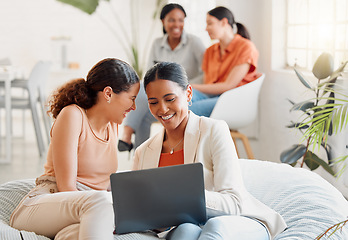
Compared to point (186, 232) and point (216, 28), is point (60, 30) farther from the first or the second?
point (186, 232)

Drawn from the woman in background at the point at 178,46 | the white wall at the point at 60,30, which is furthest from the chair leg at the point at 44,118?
the white wall at the point at 60,30

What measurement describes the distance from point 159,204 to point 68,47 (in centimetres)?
591

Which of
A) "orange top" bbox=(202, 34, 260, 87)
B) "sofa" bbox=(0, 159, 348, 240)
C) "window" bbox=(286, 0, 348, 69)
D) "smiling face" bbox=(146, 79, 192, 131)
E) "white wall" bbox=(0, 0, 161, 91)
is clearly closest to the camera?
"sofa" bbox=(0, 159, 348, 240)

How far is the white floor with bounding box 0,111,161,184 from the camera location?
4.40m

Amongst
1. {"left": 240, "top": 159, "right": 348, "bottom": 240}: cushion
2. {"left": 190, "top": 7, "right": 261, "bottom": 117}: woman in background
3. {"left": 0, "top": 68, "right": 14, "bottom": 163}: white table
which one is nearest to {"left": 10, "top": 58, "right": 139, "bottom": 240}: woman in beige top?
{"left": 240, "top": 159, "right": 348, "bottom": 240}: cushion

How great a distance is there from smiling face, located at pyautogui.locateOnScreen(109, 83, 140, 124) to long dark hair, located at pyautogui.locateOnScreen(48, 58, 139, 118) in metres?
0.02

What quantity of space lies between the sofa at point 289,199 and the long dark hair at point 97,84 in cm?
43

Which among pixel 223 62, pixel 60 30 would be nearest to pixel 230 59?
pixel 223 62

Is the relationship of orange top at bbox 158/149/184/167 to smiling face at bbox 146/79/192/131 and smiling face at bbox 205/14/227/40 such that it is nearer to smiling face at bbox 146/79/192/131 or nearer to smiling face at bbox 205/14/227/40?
smiling face at bbox 146/79/192/131

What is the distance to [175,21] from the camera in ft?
14.4

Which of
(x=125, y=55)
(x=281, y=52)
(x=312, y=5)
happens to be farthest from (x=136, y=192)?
(x=125, y=55)

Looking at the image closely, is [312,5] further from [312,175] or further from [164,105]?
[164,105]

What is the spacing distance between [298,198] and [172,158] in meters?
0.53

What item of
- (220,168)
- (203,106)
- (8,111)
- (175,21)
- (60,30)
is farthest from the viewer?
(60,30)
